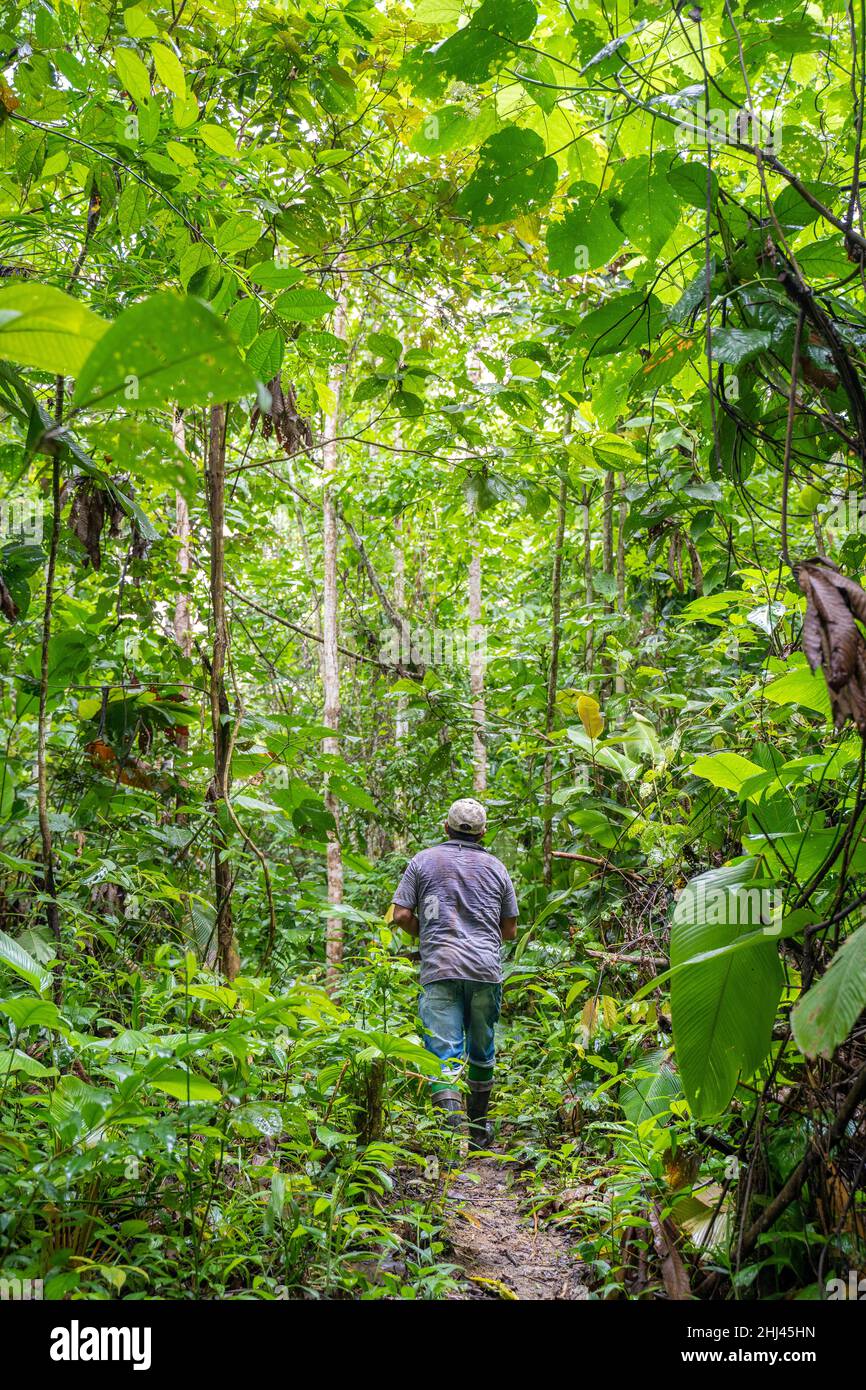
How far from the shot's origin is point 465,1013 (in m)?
3.99

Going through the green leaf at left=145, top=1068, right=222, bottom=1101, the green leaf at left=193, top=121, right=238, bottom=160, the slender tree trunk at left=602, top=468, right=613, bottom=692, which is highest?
the slender tree trunk at left=602, top=468, right=613, bottom=692

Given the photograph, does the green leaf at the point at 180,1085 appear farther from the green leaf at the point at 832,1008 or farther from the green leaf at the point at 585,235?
the green leaf at the point at 585,235

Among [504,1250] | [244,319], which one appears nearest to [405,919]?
[504,1250]

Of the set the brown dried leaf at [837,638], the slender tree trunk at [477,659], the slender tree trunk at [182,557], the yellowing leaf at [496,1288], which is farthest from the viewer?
the slender tree trunk at [477,659]

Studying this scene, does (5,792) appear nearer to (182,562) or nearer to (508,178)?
(182,562)

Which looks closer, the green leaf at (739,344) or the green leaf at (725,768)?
the green leaf at (739,344)

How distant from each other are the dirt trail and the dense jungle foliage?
83mm

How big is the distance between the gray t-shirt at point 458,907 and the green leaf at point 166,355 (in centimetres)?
346

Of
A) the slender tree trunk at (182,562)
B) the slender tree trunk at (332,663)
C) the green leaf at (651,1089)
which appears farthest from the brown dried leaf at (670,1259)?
the slender tree trunk at (182,562)

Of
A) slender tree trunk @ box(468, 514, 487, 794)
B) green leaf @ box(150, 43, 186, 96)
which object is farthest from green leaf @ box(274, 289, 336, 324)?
slender tree trunk @ box(468, 514, 487, 794)

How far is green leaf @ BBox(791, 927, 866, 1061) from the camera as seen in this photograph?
114 cm

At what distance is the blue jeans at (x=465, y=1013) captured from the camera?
3.90 m

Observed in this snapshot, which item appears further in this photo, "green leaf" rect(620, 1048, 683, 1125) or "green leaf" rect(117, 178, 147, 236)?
"green leaf" rect(620, 1048, 683, 1125)

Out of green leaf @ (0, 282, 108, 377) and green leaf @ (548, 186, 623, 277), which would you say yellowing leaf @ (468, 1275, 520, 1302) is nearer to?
green leaf @ (0, 282, 108, 377)
